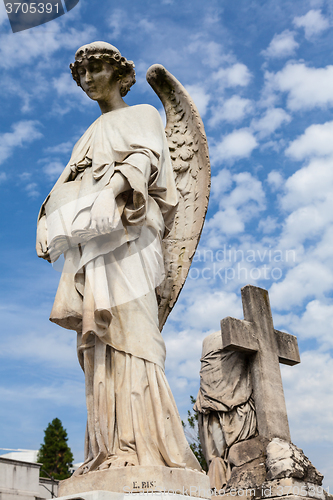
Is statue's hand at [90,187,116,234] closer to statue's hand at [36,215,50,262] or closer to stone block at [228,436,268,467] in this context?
statue's hand at [36,215,50,262]

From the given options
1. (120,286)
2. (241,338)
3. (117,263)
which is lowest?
(120,286)

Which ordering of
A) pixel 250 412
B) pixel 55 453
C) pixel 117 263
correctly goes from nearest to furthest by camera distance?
1. pixel 117 263
2. pixel 250 412
3. pixel 55 453

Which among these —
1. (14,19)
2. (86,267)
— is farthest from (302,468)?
(14,19)

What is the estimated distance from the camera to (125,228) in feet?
12.1

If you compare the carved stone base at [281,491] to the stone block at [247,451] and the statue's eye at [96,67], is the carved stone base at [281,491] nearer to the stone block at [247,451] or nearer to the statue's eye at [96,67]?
the stone block at [247,451]

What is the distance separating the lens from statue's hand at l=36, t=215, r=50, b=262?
12.7 feet

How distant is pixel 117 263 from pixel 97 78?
61.1 inches

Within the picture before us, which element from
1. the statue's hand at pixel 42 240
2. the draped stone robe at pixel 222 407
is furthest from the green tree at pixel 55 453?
the statue's hand at pixel 42 240

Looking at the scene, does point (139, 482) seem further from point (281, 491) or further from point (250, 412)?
point (250, 412)

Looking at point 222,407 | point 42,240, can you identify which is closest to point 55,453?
point 222,407

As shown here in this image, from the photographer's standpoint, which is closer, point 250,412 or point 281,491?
point 281,491

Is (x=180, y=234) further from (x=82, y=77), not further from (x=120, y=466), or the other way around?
(x=120, y=466)

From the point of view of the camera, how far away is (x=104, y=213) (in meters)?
3.47

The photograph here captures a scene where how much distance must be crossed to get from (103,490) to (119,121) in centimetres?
263
